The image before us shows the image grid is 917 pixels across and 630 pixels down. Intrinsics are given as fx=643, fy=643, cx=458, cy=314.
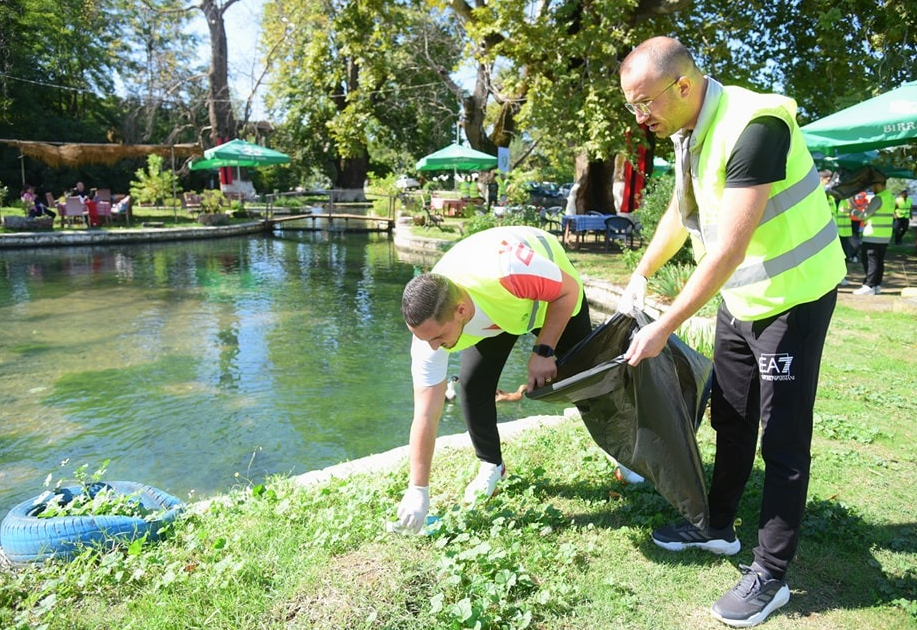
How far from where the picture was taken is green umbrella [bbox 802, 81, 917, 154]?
6762mm

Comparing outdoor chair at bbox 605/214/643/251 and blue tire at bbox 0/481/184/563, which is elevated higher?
outdoor chair at bbox 605/214/643/251

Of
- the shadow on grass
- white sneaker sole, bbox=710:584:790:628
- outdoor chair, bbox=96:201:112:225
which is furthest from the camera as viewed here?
outdoor chair, bbox=96:201:112:225

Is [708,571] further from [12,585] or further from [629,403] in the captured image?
[12,585]

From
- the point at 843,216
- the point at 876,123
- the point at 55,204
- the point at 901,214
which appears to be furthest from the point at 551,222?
the point at 55,204

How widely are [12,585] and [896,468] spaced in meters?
4.12

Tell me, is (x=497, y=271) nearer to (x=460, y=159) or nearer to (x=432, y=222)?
(x=432, y=222)

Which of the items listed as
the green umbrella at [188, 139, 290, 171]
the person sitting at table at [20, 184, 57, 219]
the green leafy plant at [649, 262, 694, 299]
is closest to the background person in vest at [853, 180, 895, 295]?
the green leafy plant at [649, 262, 694, 299]

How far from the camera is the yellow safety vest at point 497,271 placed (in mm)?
2588

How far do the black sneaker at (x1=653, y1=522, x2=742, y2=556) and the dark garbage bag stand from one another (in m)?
0.12

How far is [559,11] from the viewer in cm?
1359

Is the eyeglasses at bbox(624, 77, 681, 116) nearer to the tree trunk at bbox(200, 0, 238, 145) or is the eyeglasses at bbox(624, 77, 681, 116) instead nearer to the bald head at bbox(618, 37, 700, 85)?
the bald head at bbox(618, 37, 700, 85)

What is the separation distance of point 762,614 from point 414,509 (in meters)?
1.32

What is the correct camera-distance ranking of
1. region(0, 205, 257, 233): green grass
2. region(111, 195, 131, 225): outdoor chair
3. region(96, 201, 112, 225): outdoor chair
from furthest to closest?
region(111, 195, 131, 225): outdoor chair < region(96, 201, 112, 225): outdoor chair < region(0, 205, 257, 233): green grass

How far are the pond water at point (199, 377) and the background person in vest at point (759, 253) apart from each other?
3261mm
